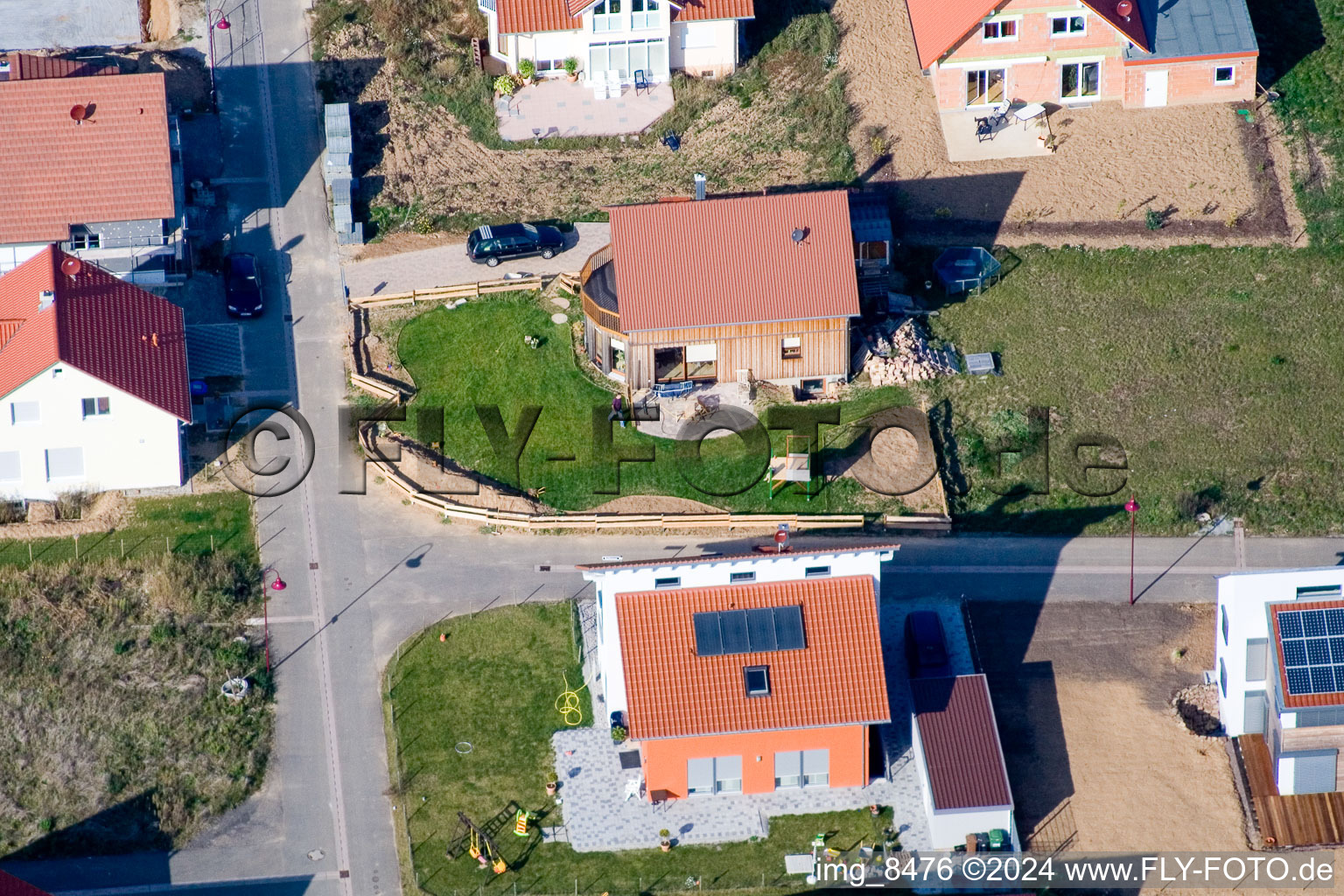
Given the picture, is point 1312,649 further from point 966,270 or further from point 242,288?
point 242,288

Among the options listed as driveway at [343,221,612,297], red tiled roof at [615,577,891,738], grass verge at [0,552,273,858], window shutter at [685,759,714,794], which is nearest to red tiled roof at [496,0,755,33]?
driveway at [343,221,612,297]

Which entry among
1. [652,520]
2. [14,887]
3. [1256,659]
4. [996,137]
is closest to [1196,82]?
[996,137]

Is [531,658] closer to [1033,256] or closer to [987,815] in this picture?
[987,815]

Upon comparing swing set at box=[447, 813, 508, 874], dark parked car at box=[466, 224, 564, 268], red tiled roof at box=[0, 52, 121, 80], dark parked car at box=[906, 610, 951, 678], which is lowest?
swing set at box=[447, 813, 508, 874]

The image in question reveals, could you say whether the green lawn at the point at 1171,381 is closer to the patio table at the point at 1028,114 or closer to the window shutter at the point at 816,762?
the patio table at the point at 1028,114

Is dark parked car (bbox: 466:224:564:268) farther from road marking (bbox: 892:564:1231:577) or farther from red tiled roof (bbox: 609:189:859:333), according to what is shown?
road marking (bbox: 892:564:1231:577)

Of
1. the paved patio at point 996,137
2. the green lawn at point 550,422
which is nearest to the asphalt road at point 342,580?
the green lawn at point 550,422
